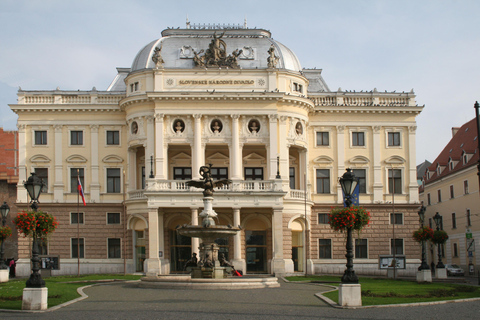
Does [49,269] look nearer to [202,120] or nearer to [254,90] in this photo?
[202,120]

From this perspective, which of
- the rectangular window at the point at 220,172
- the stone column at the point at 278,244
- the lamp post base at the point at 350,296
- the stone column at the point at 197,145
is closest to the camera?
the lamp post base at the point at 350,296

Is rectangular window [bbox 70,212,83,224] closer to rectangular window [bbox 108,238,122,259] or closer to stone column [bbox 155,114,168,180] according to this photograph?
rectangular window [bbox 108,238,122,259]

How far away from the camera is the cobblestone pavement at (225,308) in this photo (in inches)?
971

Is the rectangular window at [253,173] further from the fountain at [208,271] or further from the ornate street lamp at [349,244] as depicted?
the ornate street lamp at [349,244]

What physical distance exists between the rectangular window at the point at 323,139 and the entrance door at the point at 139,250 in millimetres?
18647

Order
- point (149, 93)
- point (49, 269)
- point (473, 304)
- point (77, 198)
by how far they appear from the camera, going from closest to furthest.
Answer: point (473, 304)
point (49, 269)
point (149, 93)
point (77, 198)

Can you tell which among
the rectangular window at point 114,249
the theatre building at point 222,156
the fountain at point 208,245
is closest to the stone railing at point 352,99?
the theatre building at point 222,156

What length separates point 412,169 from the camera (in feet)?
216

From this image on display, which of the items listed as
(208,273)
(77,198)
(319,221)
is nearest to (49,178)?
(77,198)

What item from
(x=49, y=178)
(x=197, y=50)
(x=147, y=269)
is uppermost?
(x=197, y=50)

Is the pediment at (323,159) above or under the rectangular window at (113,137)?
under

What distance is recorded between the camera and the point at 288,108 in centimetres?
6219

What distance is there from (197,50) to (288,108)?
1010cm

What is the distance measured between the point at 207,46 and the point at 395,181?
21.8 m
